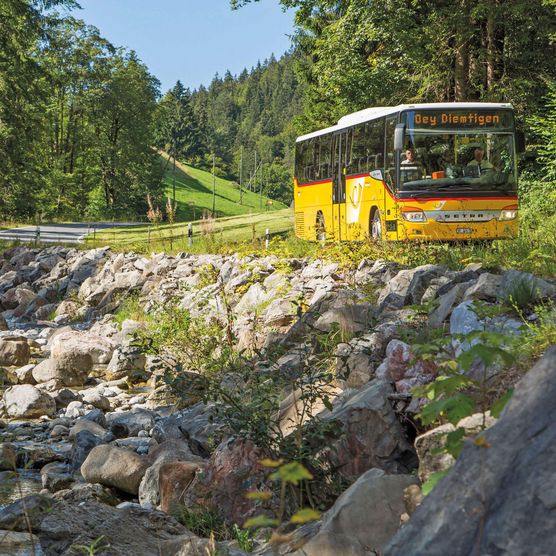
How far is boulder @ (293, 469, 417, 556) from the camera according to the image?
13.4 feet

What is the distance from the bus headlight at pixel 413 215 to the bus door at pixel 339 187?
13.4ft

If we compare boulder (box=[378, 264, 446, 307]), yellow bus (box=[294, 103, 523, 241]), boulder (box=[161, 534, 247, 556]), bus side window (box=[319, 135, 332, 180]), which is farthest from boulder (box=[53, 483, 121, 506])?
bus side window (box=[319, 135, 332, 180])

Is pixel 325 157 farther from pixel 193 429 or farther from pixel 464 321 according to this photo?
pixel 464 321

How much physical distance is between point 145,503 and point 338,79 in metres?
21.2

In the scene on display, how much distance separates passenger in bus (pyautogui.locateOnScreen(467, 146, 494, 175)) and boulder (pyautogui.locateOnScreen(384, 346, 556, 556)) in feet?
43.8

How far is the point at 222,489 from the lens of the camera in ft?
19.6

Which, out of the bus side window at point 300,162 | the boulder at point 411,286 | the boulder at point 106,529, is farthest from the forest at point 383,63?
the boulder at point 106,529

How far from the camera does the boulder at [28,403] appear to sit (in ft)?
36.6

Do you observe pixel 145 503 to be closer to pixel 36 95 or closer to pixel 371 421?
pixel 371 421

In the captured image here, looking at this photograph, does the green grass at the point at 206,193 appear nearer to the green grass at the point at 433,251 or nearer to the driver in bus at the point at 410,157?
the green grass at the point at 433,251

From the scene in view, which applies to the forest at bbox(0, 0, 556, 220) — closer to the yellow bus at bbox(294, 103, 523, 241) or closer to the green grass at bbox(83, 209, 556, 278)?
the yellow bus at bbox(294, 103, 523, 241)

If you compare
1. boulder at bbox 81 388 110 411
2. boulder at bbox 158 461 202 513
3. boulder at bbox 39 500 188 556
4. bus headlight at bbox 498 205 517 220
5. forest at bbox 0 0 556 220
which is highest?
forest at bbox 0 0 556 220

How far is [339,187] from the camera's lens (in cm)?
2053

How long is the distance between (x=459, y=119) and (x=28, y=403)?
388 inches
